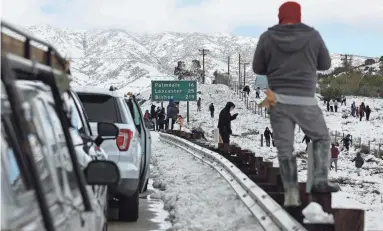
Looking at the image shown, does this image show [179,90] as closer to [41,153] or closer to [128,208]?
[128,208]

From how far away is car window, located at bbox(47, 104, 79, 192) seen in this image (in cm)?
371

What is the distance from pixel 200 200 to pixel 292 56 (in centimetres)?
373

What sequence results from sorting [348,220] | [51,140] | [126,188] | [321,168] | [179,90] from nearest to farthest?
[51,140]
[348,220]
[321,168]
[126,188]
[179,90]

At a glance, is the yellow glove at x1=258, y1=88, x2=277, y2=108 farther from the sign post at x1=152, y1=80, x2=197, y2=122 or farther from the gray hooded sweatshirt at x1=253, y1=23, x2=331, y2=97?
the sign post at x1=152, y1=80, x2=197, y2=122

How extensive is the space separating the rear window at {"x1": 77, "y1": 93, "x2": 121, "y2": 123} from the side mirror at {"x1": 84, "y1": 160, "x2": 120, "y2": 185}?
4661 millimetres

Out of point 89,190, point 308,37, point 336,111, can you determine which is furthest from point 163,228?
point 336,111

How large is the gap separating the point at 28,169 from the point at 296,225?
107 inches

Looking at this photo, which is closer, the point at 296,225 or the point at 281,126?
the point at 296,225

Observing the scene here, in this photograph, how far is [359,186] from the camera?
90.9 ft

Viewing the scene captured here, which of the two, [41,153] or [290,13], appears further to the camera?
[290,13]

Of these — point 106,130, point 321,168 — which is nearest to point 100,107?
point 106,130

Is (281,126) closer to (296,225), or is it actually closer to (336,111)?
(296,225)

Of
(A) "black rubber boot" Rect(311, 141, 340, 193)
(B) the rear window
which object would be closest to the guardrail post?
(A) "black rubber boot" Rect(311, 141, 340, 193)

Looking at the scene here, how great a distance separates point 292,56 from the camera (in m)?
5.91
